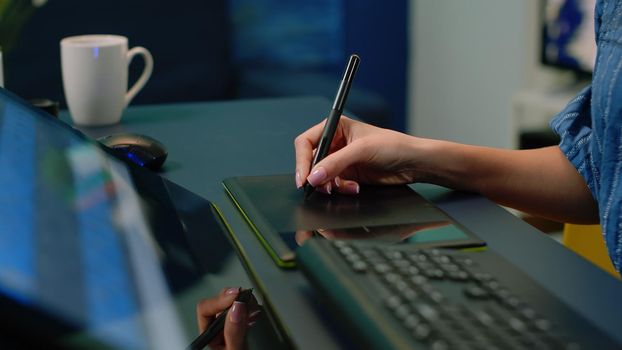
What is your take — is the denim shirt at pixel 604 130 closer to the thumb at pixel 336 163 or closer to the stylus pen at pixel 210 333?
the thumb at pixel 336 163

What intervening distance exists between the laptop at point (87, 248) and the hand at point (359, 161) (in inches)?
4.0

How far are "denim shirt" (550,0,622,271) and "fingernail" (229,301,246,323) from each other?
38 centimetres

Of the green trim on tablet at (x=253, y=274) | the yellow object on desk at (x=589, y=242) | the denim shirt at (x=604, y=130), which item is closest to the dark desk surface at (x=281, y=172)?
the green trim on tablet at (x=253, y=274)

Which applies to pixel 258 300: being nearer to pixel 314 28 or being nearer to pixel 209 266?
pixel 209 266

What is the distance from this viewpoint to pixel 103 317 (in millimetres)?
403

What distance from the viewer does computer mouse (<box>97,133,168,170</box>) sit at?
920 mm

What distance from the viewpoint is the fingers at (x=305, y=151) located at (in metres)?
0.79

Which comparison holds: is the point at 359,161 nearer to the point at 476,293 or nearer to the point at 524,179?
the point at 524,179

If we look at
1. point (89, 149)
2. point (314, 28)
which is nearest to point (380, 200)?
point (89, 149)

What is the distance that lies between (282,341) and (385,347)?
0.33 feet

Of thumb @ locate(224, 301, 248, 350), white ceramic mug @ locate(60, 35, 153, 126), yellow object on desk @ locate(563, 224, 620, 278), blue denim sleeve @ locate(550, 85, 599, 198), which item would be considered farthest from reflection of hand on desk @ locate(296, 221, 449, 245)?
white ceramic mug @ locate(60, 35, 153, 126)

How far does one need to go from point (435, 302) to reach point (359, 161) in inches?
13.5

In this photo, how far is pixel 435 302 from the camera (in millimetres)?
471

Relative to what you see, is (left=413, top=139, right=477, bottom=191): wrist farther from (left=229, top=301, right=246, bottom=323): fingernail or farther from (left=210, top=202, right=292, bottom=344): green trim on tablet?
(left=229, top=301, right=246, bottom=323): fingernail
